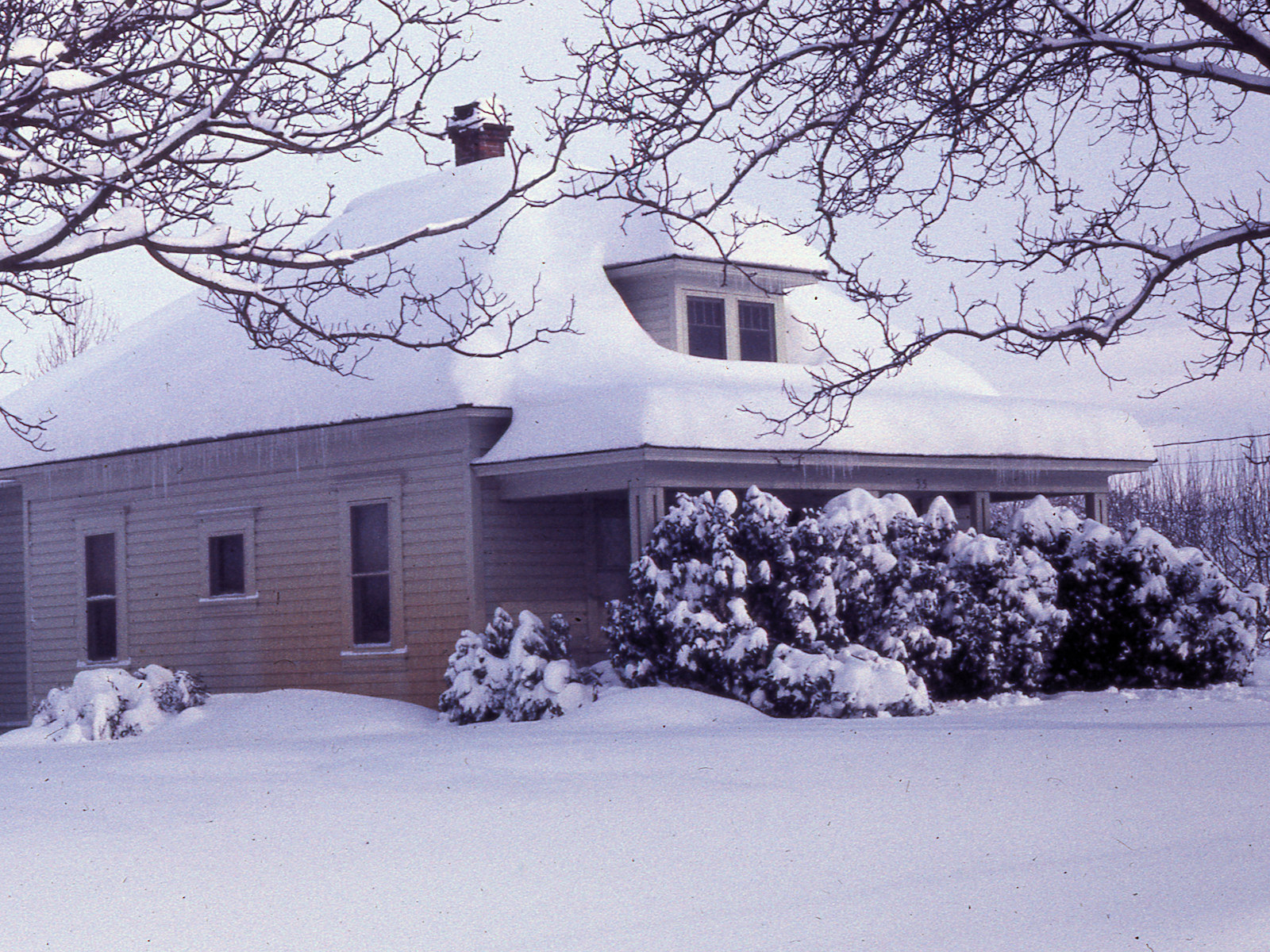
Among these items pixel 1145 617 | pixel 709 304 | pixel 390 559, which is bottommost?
pixel 1145 617

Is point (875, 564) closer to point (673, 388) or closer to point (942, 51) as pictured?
point (673, 388)

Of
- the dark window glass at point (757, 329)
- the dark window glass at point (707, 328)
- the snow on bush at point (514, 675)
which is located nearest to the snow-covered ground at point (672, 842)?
the snow on bush at point (514, 675)

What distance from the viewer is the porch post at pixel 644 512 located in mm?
17062

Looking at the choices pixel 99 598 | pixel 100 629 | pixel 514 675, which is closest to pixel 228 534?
pixel 99 598

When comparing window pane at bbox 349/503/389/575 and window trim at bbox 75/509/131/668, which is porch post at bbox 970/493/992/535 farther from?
window trim at bbox 75/509/131/668

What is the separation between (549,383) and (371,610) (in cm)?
363

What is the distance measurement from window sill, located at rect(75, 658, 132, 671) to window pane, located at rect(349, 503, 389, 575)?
4364 millimetres

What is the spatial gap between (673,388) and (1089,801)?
877 cm

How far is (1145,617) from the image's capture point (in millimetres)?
17453

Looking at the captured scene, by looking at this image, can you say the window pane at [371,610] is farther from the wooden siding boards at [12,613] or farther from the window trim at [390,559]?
the wooden siding boards at [12,613]

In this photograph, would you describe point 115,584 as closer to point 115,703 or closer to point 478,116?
point 115,703

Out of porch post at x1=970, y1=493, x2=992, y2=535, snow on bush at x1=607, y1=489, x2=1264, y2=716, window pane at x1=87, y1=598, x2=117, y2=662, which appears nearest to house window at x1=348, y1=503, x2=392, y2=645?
snow on bush at x1=607, y1=489, x2=1264, y2=716

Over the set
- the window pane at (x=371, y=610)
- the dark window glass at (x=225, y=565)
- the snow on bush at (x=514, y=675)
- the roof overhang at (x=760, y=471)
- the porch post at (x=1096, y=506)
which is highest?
the roof overhang at (x=760, y=471)

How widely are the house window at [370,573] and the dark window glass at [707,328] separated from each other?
4.61m
